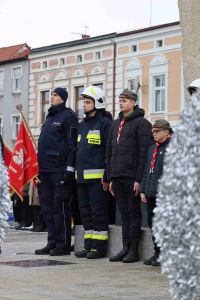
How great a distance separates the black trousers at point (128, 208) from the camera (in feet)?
31.3

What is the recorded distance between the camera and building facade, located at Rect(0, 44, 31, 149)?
48.5m

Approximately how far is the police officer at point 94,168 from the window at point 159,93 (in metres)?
28.8

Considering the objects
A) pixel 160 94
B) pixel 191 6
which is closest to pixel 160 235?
pixel 191 6

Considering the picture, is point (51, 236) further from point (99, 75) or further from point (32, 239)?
point (99, 75)

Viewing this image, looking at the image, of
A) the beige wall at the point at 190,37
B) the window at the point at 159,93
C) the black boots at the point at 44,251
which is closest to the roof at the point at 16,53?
the window at the point at 159,93

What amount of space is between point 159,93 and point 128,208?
29679 mm

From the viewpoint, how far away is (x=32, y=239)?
14.2m

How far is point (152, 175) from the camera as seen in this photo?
907 cm

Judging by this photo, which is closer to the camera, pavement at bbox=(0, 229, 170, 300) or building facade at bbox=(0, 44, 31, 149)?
pavement at bbox=(0, 229, 170, 300)

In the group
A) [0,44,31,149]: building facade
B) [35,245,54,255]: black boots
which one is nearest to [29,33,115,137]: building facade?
[0,44,31,149]: building facade

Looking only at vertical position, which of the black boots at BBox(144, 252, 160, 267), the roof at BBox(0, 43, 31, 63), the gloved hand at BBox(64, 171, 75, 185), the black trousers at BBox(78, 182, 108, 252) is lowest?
the black boots at BBox(144, 252, 160, 267)

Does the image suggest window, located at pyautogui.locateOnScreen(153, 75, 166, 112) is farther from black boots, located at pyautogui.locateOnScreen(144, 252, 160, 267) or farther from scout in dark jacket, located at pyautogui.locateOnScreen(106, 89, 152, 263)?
black boots, located at pyautogui.locateOnScreen(144, 252, 160, 267)

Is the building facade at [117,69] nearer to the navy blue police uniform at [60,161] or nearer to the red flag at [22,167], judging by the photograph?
the red flag at [22,167]

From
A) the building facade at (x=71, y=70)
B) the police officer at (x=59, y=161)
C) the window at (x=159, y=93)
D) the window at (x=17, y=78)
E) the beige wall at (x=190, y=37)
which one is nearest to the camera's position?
the beige wall at (x=190, y=37)
